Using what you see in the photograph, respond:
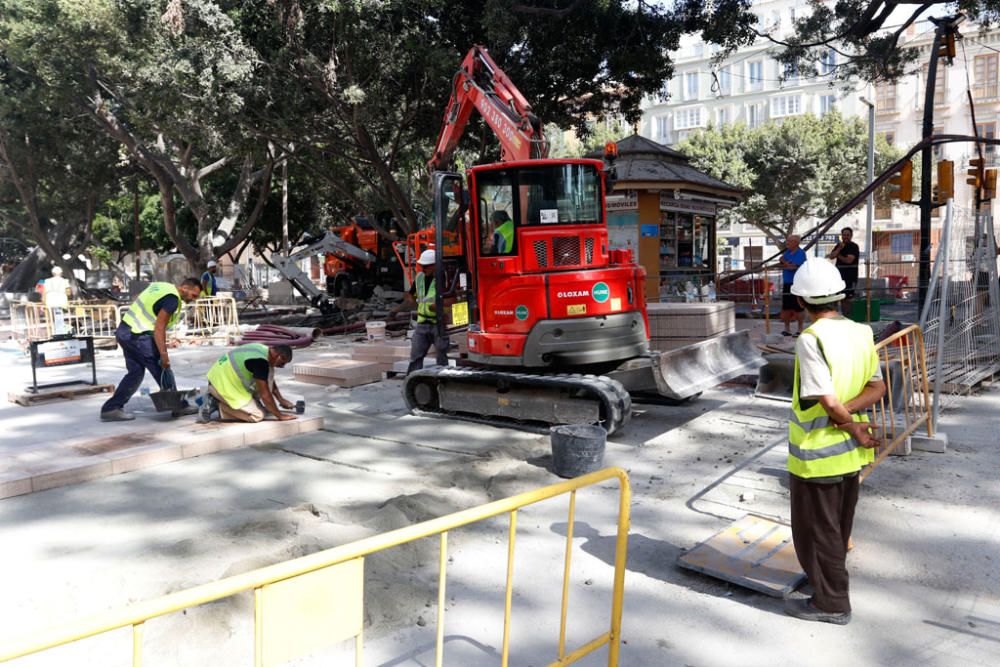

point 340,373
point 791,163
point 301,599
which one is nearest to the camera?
point 301,599

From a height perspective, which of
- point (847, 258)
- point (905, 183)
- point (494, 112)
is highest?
point (494, 112)

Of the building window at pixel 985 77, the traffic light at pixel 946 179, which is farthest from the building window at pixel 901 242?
the traffic light at pixel 946 179

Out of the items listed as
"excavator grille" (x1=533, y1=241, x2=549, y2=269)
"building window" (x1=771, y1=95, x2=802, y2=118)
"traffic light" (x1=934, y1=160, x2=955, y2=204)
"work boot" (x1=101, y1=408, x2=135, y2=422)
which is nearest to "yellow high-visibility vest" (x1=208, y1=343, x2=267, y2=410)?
"work boot" (x1=101, y1=408, x2=135, y2=422)

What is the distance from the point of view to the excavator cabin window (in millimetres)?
7867

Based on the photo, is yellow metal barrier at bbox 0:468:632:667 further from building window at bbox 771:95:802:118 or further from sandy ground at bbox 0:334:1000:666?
building window at bbox 771:95:802:118

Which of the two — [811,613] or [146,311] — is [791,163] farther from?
[811,613]

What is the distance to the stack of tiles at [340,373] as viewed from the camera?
11.4 metres

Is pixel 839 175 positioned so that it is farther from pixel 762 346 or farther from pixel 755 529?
pixel 755 529

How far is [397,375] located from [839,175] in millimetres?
31875

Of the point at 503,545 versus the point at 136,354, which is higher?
the point at 136,354

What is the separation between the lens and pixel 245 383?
26.7 ft

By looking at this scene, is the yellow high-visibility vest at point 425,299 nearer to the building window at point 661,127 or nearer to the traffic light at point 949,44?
the traffic light at point 949,44

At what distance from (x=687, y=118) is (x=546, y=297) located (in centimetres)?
5782

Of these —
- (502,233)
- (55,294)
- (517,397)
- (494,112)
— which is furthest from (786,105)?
(517,397)
